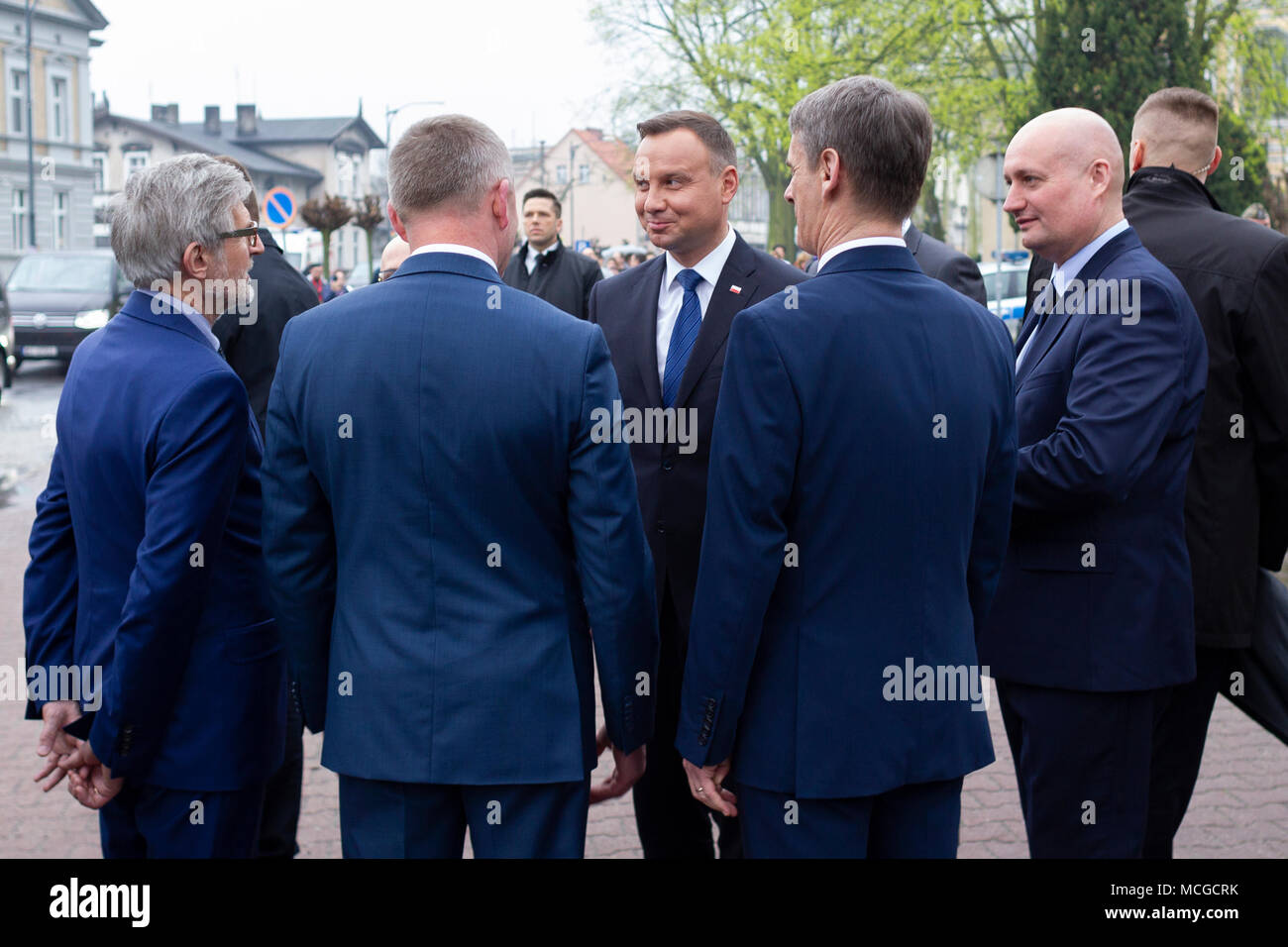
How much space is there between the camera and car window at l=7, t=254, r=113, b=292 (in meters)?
23.8

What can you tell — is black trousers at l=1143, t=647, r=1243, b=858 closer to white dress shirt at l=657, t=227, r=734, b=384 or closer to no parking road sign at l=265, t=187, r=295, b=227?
white dress shirt at l=657, t=227, r=734, b=384

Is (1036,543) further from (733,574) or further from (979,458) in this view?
(733,574)

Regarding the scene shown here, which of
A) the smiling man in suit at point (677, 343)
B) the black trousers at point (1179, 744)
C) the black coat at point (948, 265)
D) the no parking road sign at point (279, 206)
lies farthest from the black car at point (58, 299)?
the black trousers at point (1179, 744)

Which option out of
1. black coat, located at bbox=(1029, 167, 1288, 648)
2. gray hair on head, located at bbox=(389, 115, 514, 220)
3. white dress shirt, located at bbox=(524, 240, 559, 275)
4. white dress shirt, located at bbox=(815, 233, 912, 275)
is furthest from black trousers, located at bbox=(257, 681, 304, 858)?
white dress shirt, located at bbox=(524, 240, 559, 275)

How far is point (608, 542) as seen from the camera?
269 cm

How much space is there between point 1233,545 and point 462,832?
2309 mm

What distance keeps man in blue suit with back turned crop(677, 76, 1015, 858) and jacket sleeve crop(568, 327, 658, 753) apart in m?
0.13

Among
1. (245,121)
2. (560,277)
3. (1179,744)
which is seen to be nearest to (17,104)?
(245,121)

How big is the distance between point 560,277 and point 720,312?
480cm

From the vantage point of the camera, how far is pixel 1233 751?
5688 mm

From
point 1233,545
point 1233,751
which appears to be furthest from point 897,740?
point 1233,751

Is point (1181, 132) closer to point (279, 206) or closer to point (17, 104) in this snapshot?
point (279, 206)

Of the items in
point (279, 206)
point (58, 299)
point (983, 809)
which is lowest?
point (983, 809)

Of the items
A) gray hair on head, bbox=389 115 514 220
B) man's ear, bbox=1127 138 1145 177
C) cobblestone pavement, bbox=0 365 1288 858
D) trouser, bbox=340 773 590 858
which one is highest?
man's ear, bbox=1127 138 1145 177
